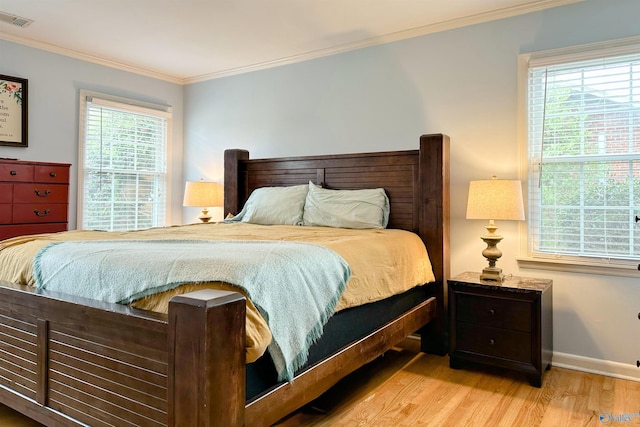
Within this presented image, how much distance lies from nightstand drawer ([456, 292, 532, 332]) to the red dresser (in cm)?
302

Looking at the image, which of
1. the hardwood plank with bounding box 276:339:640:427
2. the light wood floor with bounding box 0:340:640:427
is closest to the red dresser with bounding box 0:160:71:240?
the light wood floor with bounding box 0:340:640:427

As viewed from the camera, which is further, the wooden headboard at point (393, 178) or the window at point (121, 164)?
the window at point (121, 164)

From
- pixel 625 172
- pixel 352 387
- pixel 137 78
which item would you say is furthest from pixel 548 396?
pixel 137 78

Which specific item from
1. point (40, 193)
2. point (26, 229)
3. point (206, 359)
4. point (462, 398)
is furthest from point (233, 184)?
point (206, 359)

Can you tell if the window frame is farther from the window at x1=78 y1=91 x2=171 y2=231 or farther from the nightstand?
the window at x1=78 y1=91 x2=171 y2=231

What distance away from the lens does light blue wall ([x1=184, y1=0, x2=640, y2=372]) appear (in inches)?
108

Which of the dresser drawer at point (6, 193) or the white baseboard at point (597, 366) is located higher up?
the dresser drawer at point (6, 193)

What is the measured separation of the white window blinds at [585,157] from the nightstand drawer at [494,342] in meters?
0.66

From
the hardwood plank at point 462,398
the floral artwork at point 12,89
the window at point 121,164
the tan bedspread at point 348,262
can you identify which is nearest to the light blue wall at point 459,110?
the hardwood plank at point 462,398

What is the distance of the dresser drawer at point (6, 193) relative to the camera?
10.2 feet

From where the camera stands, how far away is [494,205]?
2701mm

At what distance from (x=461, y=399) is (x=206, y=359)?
1.67 metres

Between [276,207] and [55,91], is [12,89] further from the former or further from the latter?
[276,207]

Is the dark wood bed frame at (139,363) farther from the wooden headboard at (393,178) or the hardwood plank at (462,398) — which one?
the wooden headboard at (393,178)
